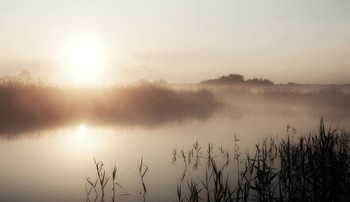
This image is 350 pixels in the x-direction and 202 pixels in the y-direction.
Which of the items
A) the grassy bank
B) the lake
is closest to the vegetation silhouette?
the lake

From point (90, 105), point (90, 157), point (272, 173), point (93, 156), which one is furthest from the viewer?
point (90, 105)

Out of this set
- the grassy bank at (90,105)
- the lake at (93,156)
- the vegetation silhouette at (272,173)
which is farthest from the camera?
the grassy bank at (90,105)

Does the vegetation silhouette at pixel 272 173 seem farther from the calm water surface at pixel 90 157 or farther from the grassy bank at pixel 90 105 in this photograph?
the grassy bank at pixel 90 105

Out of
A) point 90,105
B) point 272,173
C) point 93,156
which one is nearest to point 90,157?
point 93,156

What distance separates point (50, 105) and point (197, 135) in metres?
9.51

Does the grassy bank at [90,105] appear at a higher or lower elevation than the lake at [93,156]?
higher

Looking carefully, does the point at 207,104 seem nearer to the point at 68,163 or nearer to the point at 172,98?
the point at 172,98

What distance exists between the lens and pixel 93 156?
35.8ft

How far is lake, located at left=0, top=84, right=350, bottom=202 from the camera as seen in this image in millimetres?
7355

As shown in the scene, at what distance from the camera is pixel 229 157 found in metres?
10.1

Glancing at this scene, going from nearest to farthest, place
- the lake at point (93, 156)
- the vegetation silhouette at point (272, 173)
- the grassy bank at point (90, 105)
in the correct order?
1. the vegetation silhouette at point (272, 173)
2. the lake at point (93, 156)
3. the grassy bank at point (90, 105)

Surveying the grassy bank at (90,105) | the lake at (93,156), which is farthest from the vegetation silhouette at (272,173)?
the grassy bank at (90,105)

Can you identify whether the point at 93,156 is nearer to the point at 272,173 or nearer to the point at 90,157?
the point at 90,157

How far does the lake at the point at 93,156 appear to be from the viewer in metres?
7.36
